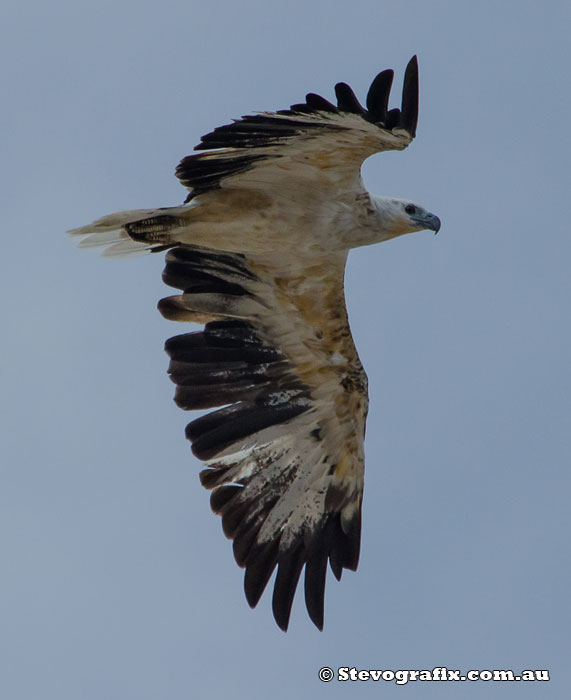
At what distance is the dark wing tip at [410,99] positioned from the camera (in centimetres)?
788

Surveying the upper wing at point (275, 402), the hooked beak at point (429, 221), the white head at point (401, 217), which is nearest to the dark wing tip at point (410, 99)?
the white head at point (401, 217)

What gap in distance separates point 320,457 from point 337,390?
1.92 feet

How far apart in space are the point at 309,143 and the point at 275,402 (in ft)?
8.08

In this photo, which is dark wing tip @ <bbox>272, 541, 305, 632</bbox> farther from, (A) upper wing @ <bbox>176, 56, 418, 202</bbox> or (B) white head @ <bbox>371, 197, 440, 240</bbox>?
(A) upper wing @ <bbox>176, 56, 418, 202</bbox>

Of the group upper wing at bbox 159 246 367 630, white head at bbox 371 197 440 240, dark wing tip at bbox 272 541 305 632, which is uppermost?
white head at bbox 371 197 440 240

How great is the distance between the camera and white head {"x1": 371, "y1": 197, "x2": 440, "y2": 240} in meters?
9.32

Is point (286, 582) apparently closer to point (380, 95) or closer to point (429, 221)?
point (429, 221)

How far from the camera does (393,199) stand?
373 inches

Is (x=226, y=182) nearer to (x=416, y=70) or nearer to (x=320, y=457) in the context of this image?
(x=416, y=70)

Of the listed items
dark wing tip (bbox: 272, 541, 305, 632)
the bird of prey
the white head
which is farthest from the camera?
the white head

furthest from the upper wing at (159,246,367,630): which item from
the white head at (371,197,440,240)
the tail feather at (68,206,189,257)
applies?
the white head at (371,197,440,240)

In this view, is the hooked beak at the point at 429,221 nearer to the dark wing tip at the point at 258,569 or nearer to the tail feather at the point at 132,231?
the tail feather at the point at 132,231

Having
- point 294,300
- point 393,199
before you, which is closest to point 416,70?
point 393,199

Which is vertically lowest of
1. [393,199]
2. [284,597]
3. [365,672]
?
[365,672]
